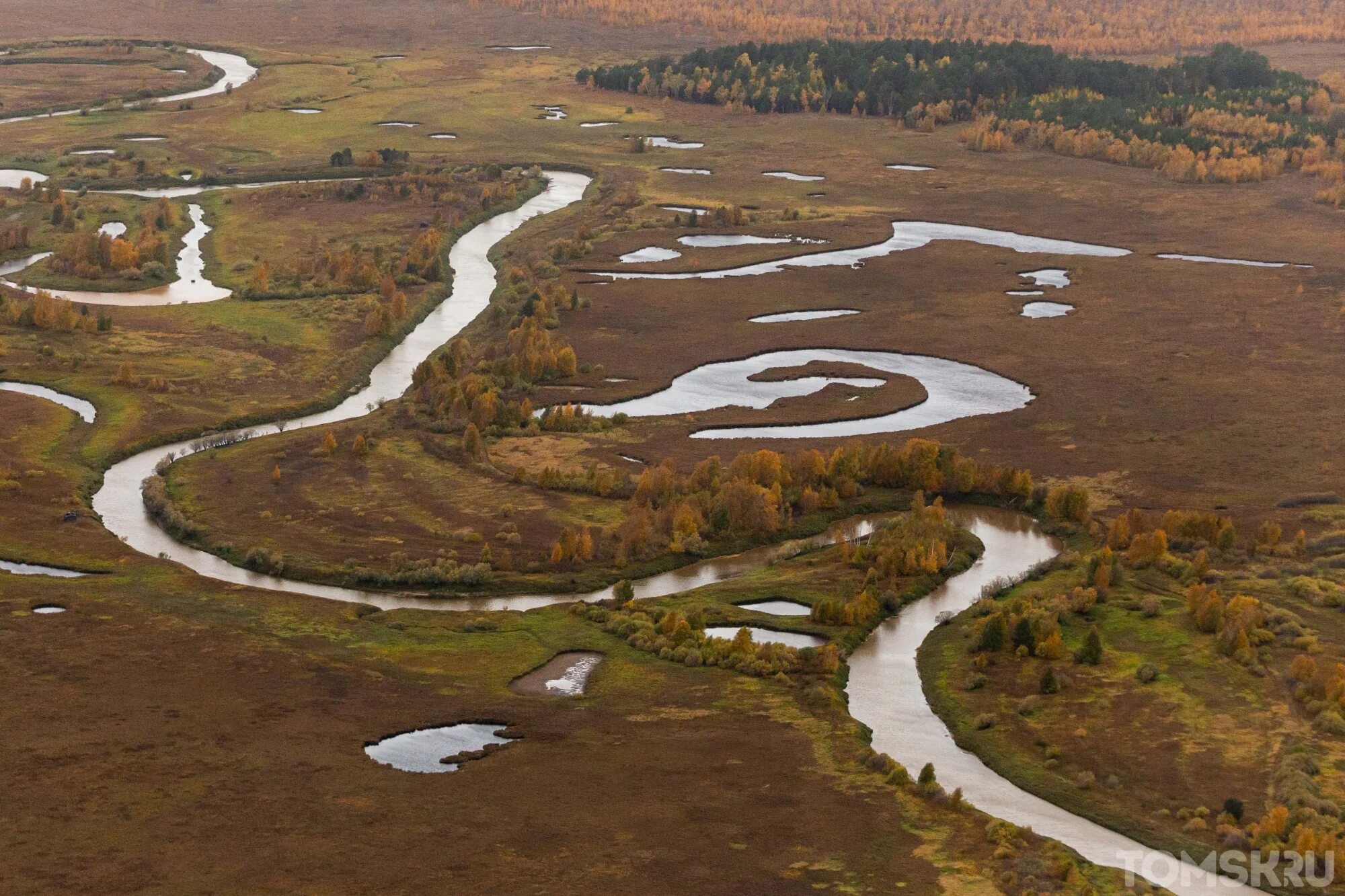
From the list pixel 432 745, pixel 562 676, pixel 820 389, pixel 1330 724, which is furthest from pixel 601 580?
pixel 820 389

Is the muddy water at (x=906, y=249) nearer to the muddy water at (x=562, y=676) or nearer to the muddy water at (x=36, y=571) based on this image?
the muddy water at (x=36, y=571)

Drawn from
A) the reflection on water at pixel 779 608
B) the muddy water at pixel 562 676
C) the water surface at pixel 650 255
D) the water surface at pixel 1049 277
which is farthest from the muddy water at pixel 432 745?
the water surface at pixel 1049 277

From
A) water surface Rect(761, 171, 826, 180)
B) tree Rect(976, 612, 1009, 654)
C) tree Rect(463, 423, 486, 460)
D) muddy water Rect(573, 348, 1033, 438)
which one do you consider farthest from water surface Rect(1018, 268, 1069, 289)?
tree Rect(976, 612, 1009, 654)

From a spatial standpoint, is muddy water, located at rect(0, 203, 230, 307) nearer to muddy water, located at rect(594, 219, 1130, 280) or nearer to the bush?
muddy water, located at rect(594, 219, 1130, 280)

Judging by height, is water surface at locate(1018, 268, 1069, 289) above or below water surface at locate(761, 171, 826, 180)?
below

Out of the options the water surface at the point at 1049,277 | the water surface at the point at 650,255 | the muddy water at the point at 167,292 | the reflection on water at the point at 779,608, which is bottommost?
the reflection on water at the point at 779,608
